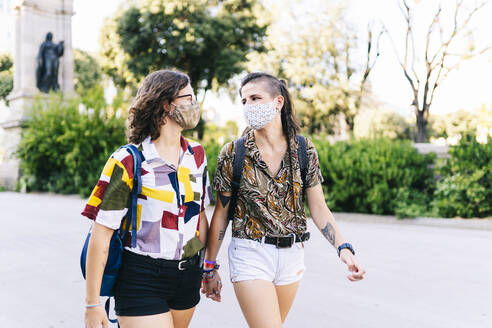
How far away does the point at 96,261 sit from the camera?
6.72 feet

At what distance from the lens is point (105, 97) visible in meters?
19.1

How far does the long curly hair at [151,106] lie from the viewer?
2297 millimetres

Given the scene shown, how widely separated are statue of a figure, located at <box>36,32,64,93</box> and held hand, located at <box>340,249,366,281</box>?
21.9 metres

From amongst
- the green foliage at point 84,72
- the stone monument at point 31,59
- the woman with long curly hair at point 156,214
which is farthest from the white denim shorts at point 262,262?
the green foliage at point 84,72

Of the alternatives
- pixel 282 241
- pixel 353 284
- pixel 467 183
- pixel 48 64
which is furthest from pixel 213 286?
pixel 48 64

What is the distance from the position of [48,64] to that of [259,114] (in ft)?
71.6

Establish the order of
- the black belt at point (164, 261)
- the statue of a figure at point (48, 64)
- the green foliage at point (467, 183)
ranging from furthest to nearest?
the statue of a figure at point (48, 64) < the green foliage at point (467, 183) < the black belt at point (164, 261)

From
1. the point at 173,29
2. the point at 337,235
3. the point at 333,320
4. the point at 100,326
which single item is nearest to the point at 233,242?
the point at 337,235

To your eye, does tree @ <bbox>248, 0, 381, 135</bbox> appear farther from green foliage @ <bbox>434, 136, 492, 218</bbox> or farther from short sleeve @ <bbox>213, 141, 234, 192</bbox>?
short sleeve @ <bbox>213, 141, 234, 192</bbox>

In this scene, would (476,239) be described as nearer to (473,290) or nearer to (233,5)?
(473,290)

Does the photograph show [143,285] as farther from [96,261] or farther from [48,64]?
[48,64]

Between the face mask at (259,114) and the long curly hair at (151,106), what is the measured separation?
0.50 meters

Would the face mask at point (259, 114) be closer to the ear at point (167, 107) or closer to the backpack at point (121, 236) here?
the ear at point (167, 107)

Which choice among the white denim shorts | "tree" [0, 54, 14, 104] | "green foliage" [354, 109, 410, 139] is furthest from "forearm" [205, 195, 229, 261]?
"tree" [0, 54, 14, 104]
